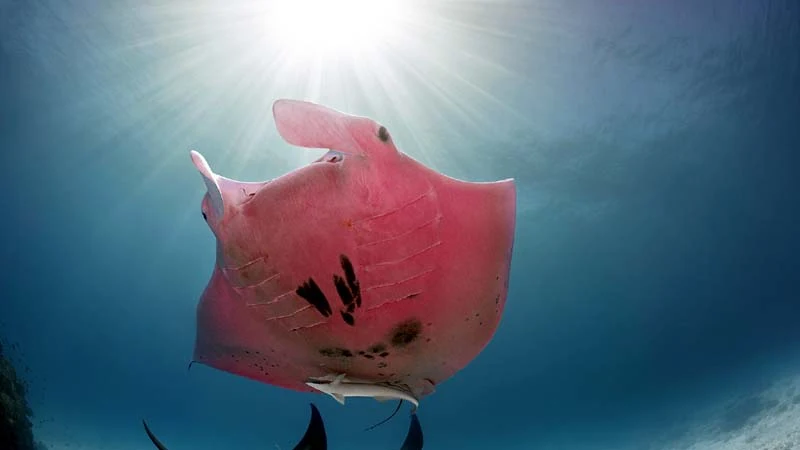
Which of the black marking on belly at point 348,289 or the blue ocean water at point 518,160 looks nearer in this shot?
the black marking on belly at point 348,289

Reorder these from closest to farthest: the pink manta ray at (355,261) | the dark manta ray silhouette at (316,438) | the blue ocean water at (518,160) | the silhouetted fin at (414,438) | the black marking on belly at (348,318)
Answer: the pink manta ray at (355,261), the black marking on belly at (348,318), the dark manta ray silhouette at (316,438), the silhouetted fin at (414,438), the blue ocean water at (518,160)

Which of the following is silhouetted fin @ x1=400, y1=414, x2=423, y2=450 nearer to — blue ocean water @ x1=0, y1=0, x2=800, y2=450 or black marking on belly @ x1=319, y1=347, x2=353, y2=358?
black marking on belly @ x1=319, y1=347, x2=353, y2=358

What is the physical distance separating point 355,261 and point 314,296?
0.24 meters

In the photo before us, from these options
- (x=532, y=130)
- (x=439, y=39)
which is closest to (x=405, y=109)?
(x=439, y=39)

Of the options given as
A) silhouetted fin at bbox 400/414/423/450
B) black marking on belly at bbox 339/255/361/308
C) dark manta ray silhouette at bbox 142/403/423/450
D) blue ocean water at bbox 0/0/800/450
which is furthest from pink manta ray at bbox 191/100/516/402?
blue ocean water at bbox 0/0/800/450

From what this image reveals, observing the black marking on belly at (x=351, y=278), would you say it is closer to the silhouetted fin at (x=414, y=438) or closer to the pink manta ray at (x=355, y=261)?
the pink manta ray at (x=355, y=261)

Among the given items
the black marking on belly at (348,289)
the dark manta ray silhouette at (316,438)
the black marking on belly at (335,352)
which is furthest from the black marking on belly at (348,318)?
the dark manta ray silhouette at (316,438)

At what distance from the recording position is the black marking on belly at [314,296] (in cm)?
150

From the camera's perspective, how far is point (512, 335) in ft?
96.8

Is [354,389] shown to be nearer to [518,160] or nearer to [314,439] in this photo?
[314,439]

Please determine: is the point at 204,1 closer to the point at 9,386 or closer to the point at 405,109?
the point at 405,109

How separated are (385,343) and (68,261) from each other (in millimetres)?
27369

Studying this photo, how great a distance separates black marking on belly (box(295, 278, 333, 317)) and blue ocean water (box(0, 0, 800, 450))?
10.9 metres

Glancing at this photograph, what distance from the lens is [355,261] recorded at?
4.70 ft
